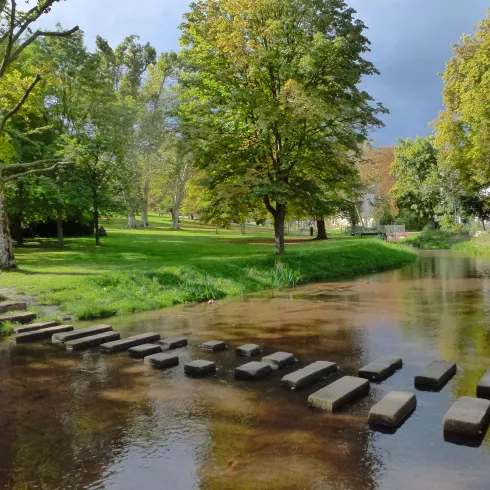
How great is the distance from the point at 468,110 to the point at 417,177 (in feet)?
94.4

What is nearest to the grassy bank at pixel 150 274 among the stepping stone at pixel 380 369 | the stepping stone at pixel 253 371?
the stepping stone at pixel 253 371

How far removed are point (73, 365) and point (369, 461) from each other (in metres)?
5.20

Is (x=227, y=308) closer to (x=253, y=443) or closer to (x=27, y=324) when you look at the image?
(x=27, y=324)

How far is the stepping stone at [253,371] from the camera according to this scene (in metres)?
6.38

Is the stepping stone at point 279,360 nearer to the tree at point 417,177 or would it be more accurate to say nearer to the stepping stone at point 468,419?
the stepping stone at point 468,419

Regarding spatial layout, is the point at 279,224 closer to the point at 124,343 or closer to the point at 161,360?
the point at 124,343

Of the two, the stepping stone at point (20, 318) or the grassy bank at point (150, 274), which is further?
the grassy bank at point (150, 274)

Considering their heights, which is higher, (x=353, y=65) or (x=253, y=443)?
(x=353, y=65)

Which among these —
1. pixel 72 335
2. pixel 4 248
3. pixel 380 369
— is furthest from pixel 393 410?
pixel 4 248

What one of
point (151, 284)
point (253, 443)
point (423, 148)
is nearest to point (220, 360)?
point (253, 443)

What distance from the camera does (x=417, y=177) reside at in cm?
5412

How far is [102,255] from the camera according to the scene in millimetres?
21469

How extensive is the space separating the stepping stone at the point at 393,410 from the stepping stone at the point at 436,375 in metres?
0.72

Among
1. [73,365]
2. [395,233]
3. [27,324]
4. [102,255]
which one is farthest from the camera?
[395,233]
